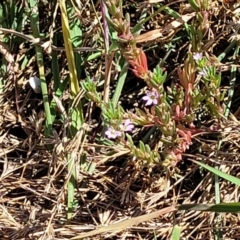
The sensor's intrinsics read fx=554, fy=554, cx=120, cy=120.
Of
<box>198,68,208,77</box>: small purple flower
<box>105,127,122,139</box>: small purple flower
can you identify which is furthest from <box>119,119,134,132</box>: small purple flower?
<box>198,68,208,77</box>: small purple flower

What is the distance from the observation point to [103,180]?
1552 mm

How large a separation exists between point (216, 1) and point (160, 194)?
0.57m

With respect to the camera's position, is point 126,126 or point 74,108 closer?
point 126,126

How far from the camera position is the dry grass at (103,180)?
58.5 inches

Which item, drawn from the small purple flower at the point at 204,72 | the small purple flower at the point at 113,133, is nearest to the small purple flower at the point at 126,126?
the small purple flower at the point at 113,133

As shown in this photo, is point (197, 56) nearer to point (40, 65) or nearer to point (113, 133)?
point (113, 133)

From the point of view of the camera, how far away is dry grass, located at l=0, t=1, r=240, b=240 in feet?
4.88

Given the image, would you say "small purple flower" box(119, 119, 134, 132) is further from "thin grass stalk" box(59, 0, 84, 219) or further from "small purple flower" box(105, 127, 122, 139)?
"thin grass stalk" box(59, 0, 84, 219)

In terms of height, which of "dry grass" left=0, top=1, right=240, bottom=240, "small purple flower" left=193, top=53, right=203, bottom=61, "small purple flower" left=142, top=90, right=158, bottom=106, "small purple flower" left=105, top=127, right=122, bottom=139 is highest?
"small purple flower" left=193, top=53, right=203, bottom=61

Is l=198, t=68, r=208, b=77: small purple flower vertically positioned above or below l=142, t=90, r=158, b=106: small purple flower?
above

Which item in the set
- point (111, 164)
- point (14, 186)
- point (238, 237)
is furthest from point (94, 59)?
point (238, 237)

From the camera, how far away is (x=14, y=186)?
5.20 ft

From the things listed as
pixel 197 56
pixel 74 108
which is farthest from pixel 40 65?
pixel 197 56

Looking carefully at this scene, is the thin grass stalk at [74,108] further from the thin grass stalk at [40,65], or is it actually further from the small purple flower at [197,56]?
the small purple flower at [197,56]
